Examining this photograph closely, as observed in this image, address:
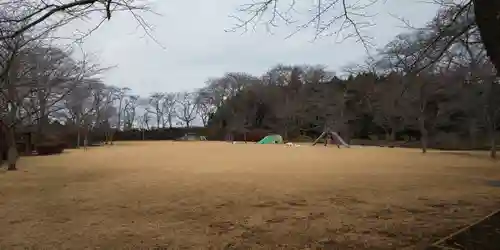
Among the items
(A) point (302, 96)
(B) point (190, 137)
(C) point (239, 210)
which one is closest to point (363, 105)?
(A) point (302, 96)

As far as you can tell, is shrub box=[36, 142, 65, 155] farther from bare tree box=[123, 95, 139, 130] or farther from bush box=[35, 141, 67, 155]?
bare tree box=[123, 95, 139, 130]

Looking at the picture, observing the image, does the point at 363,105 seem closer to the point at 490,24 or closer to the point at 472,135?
the point at 472,135

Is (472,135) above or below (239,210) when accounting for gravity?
above

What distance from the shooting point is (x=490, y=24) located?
3018mm

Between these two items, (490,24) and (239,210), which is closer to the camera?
(490,24)

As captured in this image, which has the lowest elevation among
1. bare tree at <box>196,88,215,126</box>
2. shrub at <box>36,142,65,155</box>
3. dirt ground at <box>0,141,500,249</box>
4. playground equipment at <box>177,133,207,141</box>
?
dirt ground at <box>0,141,500,249</box>

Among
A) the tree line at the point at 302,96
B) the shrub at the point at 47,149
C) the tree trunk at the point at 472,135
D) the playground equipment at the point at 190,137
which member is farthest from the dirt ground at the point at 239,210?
the playground equipment at the point at 190,137

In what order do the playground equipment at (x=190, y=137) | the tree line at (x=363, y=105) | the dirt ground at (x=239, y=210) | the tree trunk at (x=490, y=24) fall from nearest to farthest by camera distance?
the tree trunk at (x=490, y=24) → the dirt ground at (x=239, y=210) → the tree line at (x=363, y=105) → the playground equipment at (x=190, y=137)

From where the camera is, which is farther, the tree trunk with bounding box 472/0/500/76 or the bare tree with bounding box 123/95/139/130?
the bare tree with bounding box 123/95/139/130

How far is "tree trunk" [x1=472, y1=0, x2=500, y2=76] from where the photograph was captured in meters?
2.96

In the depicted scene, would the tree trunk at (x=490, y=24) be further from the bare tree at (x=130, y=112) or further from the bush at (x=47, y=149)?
the bare tree at (x=130, y=112)

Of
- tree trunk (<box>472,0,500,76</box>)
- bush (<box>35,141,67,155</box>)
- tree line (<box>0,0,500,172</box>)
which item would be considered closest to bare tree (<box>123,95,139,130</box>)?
tree line (<box>0,0,500,172</box>)

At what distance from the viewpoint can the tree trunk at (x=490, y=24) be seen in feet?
9.71

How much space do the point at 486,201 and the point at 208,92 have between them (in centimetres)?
5289
